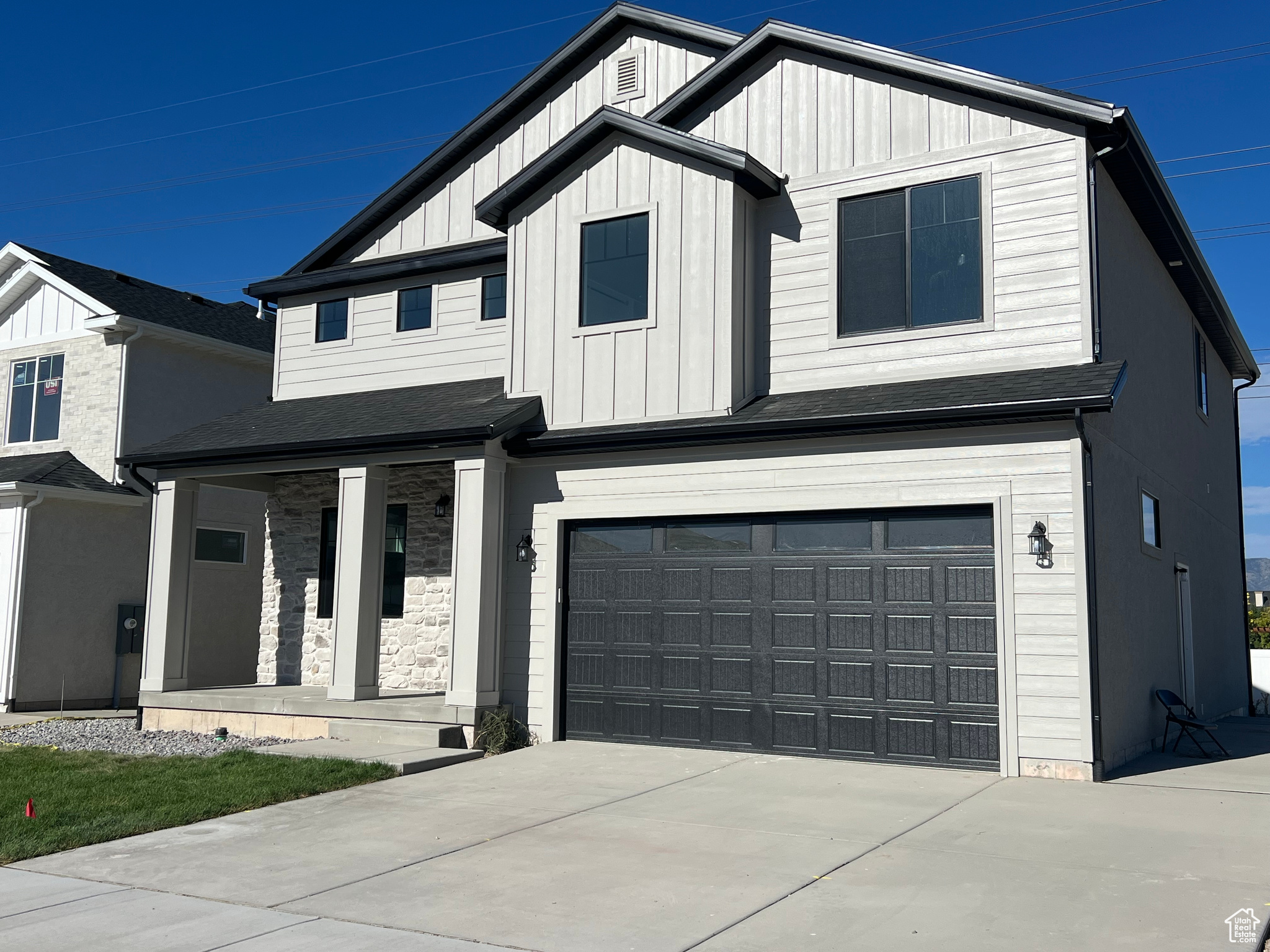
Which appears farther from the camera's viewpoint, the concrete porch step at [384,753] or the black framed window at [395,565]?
the black framed window at [395,565]

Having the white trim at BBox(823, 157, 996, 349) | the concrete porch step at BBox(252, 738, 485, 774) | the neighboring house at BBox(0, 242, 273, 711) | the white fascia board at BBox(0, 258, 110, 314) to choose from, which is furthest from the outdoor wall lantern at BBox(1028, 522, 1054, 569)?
the white fascia board at BBox(0, 258, 110, 314)

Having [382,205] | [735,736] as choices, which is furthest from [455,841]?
[382,205]

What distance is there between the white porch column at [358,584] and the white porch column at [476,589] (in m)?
1.27

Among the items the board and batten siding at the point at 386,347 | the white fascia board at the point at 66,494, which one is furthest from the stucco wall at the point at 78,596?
the board and batten siding at the point at 386,347

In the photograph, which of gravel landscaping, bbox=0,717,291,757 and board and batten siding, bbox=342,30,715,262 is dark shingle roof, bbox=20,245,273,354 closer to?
board and batten siding, bbox=342,30,715,262

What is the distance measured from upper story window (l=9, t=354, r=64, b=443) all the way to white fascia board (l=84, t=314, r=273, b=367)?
4.36 feet

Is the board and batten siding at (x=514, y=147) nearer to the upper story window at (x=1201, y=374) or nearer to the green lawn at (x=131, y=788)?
the green lawn at (x=131, y=788)

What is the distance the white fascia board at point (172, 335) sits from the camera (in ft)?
59.2

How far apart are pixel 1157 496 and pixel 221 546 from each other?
1456 centimetres

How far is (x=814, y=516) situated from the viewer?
11.1 meters

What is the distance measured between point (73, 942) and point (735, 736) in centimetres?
695

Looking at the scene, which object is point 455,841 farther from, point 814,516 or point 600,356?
point 600,356

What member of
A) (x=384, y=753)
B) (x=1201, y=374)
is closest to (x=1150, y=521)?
(x=1201, y=374)

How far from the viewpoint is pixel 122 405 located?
1812cm
